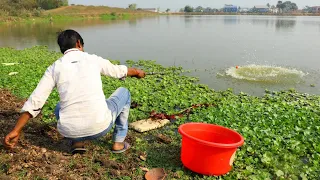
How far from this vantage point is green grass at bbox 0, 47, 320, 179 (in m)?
3.32

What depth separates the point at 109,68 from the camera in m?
3.03

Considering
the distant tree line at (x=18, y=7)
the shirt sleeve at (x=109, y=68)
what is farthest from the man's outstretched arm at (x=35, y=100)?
the distant tree line at (x=18, y=7)

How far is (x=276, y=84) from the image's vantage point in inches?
312

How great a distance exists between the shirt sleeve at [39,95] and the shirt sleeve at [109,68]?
487 mm

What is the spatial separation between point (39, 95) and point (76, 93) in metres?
0.34

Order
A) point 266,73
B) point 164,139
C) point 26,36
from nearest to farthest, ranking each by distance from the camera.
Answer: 1. point 164,139
2. point 266,73
3. point 26,36

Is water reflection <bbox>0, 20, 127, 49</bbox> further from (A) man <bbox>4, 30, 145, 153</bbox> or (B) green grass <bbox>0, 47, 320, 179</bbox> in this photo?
(A) man <bbox>4, 30, 145, 153</bbox>

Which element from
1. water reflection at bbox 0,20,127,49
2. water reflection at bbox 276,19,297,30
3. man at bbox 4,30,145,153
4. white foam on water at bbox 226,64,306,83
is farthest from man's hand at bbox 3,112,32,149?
water reflection at bbox 276,19,297,30

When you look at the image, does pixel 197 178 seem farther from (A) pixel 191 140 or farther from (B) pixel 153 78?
(B) pixel 153 78

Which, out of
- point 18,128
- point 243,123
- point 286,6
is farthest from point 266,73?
point 286,6

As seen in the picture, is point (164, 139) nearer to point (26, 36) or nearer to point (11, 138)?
point (11, 138)

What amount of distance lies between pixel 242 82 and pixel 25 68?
6300mm

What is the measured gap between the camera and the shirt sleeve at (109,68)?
2975 millimetres

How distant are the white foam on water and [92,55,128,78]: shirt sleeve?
241 inches
